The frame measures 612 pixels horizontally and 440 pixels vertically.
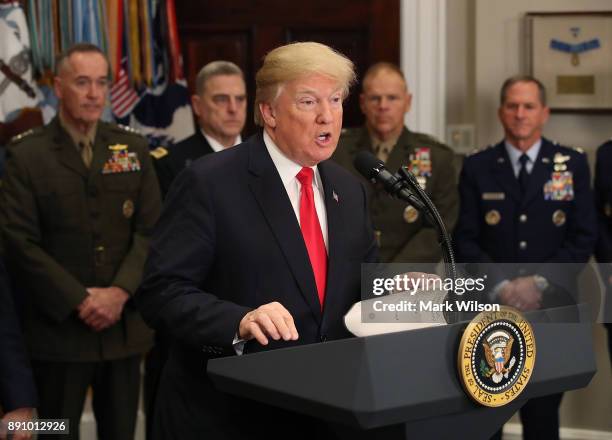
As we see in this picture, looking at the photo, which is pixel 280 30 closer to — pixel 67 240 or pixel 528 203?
pixel 528 203

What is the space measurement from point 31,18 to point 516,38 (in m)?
2.12

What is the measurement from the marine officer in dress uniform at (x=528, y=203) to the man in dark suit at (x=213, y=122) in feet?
3.31

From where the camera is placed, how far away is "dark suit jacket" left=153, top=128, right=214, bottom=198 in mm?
3701

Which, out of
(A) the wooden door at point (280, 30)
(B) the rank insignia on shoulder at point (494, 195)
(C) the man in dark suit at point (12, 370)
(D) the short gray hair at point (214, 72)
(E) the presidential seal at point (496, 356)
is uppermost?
(A) the wooden door at point (280, 30)

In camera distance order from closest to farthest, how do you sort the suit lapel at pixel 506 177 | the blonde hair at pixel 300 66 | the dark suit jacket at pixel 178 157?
the blonde hair at pixel 300 66
the dark suit jacket at pixel 178 157
the suit lapel at pixel 506 177

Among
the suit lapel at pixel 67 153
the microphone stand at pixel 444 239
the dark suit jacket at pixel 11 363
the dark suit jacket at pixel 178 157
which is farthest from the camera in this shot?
the dark suit jacket at pixel 178 157

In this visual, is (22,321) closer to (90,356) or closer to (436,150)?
→ (90,356)

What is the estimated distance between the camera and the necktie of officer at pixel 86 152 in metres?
3.46

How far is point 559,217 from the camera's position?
389cm

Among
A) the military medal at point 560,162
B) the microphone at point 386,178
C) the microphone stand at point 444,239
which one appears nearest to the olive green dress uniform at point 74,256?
the military medal at point 560,162

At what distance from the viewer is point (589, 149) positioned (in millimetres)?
4246

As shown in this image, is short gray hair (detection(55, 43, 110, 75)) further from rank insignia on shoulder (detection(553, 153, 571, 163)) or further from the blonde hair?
rank insignia on shoulder (detection(553, 153, 571, 163))

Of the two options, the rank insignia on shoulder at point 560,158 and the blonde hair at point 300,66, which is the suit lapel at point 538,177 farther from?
the blonde hair at point 300,66

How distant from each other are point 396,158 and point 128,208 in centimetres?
110
